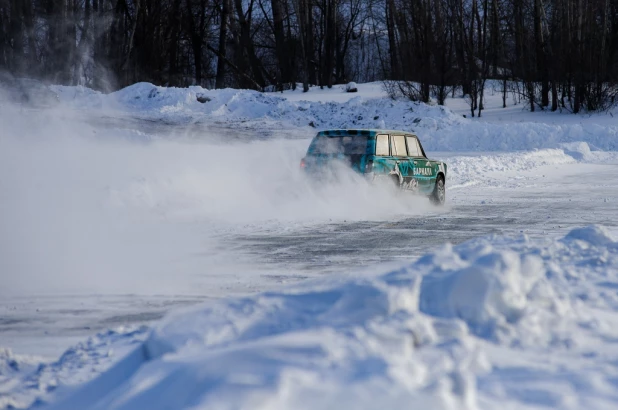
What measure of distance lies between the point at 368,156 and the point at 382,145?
555 millimetres

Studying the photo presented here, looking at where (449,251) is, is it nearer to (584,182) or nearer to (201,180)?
(201,180)

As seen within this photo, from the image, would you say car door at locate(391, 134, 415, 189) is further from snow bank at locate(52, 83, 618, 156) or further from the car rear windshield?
snow bank at locate(52, 83, 618, 156)

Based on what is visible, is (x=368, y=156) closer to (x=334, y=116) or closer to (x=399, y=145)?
(x=399, y=145)

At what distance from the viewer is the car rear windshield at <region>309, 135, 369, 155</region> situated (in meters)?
15.5

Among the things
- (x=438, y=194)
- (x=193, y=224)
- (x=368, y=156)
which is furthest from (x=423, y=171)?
(x=193, y=224)

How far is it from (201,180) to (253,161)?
4.20m

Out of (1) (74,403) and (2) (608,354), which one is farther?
(2) (608,354)

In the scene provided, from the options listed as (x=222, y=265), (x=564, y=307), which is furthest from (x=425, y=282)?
(x=222, y=265)

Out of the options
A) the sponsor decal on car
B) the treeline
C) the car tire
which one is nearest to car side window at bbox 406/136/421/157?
the sponsor decal on car

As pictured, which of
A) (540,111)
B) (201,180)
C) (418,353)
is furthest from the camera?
(540,111)

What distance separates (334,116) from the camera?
151 feet

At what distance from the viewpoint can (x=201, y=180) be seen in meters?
17.6

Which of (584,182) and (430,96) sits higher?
(430,96)

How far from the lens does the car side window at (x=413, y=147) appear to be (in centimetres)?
1684
